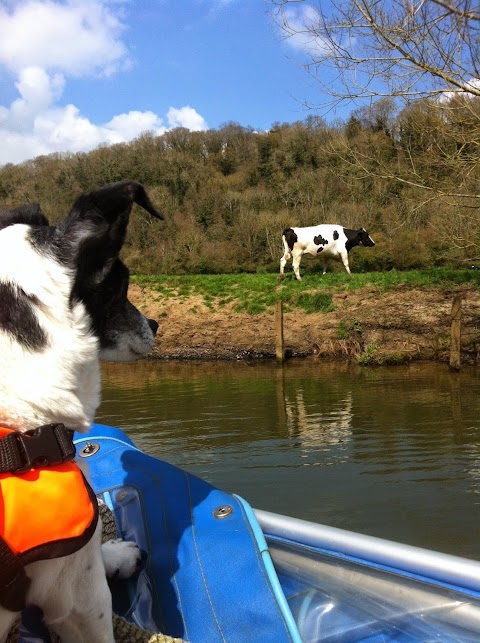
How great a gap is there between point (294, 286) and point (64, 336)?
655 inches

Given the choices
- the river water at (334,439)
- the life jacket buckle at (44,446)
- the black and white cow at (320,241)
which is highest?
the black and white cow at (320,241)

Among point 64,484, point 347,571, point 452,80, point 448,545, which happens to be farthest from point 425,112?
point 64,484

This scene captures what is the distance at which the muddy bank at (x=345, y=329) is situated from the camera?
1439cm

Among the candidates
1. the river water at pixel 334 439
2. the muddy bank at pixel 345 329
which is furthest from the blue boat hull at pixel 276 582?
the muddy bank at pixel 345 329

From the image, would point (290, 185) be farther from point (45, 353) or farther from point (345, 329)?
point (45, 353)

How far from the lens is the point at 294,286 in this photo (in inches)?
715

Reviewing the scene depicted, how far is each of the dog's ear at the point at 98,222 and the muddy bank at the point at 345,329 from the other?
42.0 feet

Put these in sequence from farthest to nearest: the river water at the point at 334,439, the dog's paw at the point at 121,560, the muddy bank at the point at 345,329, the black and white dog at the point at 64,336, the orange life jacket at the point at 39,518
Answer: the muddy bank at the point at 345,329
the river water at the point at 334,439
the dog's paw at the point at 121,560
the black and white dog at the point at 64,336
the orange life jacket at the point at 39,518

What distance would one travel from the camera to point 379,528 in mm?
4930

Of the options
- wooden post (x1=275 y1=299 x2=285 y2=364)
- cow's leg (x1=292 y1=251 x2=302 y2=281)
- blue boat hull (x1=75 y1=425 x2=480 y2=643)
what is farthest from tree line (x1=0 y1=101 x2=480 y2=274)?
wooden post (x1=275 y1=299 x2=285 y2=364)

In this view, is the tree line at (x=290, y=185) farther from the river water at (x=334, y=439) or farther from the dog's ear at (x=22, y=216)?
the river water at (x=334, y=439)

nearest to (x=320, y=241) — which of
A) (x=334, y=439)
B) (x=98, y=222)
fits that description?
(x=334, y=439)

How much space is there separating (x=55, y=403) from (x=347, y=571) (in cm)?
136

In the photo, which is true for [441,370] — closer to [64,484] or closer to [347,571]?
[347,571]
